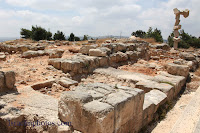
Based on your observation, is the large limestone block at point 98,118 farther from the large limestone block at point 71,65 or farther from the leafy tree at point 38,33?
the leafy tree at point 38,33

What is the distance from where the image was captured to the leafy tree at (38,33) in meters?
30.2

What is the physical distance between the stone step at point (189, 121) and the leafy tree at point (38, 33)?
31029mm

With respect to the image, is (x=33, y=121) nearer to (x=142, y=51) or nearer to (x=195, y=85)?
(x=195, y=85)

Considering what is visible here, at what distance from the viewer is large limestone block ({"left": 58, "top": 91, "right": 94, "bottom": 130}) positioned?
8.06 feet

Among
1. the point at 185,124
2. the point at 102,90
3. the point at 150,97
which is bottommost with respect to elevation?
the point at 185,124

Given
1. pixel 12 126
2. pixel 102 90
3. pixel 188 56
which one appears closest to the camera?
pixel 12 126

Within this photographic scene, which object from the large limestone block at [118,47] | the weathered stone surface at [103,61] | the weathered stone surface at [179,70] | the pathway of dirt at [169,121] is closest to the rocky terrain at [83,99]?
the weathered stone surface at [179,70]

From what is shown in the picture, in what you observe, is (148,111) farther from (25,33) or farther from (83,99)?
(25,33)

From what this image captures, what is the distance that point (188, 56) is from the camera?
28.0 ft

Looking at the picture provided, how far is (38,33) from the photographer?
3050 cm

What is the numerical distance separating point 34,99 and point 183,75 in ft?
17.7

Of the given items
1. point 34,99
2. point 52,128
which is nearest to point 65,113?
point 52,128

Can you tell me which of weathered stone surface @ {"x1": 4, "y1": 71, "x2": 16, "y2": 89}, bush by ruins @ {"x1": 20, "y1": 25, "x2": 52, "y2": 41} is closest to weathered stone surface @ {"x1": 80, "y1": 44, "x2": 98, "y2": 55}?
weathered stone surface @ {"x1": 4, "y1": 71, "x2": 16, "y2": 89}

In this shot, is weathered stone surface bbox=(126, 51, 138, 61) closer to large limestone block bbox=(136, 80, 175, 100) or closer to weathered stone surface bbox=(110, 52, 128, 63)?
weathered stone surface bbox=(110, 52, 128, 63)
